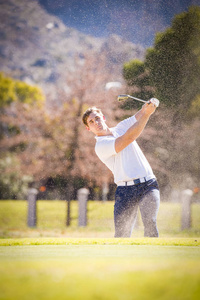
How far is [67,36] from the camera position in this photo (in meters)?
9.36

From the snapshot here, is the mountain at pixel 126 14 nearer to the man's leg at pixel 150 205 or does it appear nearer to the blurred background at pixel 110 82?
the blurred background at pixel 110 82

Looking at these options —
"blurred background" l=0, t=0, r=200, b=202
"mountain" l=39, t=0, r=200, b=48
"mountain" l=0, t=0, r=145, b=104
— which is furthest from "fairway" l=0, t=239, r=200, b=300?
"mountain" l=0, t=0, r=145, b=104

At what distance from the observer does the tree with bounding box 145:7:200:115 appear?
6.07 m

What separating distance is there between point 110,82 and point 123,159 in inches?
110

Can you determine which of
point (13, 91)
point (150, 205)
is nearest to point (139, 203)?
point (150, 205)

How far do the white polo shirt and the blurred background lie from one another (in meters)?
1.71

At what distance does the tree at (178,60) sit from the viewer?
607 centimetres

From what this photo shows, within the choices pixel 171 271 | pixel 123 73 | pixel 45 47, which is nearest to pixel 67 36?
pixel 45 47

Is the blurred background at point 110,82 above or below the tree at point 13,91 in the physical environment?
below

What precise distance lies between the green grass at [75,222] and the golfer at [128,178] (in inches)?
140

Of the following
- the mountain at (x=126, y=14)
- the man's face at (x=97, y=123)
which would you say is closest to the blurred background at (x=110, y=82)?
the mountain at (x=126, y=14)

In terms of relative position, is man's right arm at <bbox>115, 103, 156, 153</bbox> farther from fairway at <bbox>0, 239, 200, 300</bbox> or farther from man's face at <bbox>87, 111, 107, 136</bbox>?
fairway at <bbox>0, 239, 200, 300</bbox>

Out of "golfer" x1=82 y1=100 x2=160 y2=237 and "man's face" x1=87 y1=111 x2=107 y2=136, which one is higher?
"man's face" x1=87 y1=111 x2=107 y2=136

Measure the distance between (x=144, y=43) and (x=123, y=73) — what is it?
1.08 m
